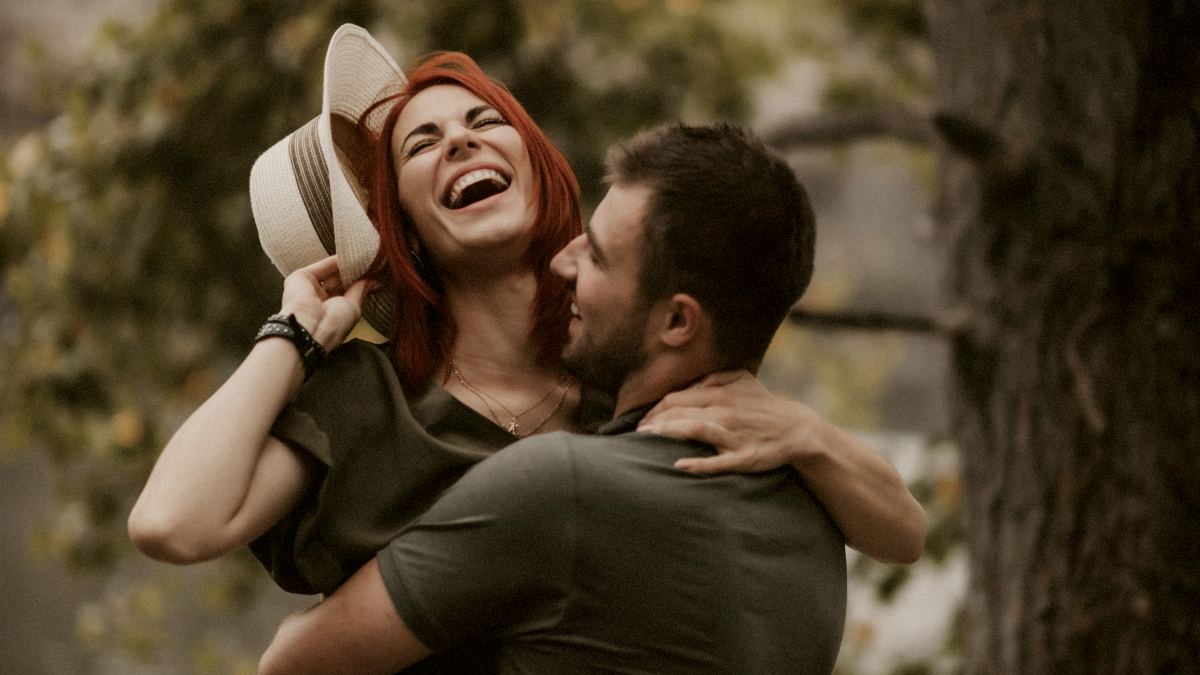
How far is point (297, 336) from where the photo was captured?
5.43 ft

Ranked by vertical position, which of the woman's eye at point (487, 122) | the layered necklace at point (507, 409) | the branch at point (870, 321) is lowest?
the branch at point (870, 321)

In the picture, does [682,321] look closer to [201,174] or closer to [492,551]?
[492,551]

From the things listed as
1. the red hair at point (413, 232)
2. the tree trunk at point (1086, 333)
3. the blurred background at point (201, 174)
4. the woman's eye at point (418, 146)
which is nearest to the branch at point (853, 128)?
the blurred background at point (201, 174)

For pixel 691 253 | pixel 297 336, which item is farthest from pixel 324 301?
pixel 691 253

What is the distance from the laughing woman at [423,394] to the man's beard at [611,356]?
0.25 ft

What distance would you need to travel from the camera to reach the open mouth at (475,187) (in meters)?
1.88

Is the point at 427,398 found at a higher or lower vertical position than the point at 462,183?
lower

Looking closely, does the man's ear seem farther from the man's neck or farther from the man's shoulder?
the man's shoulder

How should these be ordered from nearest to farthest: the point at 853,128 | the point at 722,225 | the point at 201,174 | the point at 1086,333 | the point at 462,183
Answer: the point at 722,225 → the point at 462,183 → the point at 1086,333 → the point at 853,128 → the point at 201,174

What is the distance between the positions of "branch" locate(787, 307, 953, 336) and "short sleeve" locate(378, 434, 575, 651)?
137 centimetres

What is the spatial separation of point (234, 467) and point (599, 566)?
406 millimetres

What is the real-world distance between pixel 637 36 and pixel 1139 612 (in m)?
2.55

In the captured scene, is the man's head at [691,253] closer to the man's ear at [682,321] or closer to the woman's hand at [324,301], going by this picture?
the man's ear at [682,321]

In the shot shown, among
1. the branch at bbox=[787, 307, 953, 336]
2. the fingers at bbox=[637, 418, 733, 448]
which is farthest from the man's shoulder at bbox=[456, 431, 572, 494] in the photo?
the branch at bbox=[787, 307, 953, 336]
